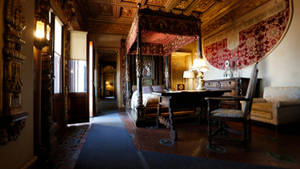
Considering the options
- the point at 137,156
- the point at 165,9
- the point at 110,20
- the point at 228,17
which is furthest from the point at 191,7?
the point at 137,156

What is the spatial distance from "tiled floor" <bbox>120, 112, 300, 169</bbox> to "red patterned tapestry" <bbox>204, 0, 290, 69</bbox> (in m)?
2.22

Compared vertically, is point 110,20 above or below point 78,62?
above

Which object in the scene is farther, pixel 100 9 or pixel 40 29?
pixel 100 9

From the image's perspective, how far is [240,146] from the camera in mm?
1997

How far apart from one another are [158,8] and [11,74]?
4.64 meters

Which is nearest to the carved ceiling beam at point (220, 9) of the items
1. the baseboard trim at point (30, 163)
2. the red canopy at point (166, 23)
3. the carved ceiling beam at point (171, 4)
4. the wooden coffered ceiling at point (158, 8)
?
the wooden coffered ceiling at point (158, 8)

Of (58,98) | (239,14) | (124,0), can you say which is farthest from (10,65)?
(239,14)

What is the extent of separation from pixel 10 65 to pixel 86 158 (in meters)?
1.37

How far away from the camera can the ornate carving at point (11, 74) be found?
3.35 ft

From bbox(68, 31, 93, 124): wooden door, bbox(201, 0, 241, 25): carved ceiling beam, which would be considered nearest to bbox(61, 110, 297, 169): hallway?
bbox(68, 31, 93, 124): wooden door

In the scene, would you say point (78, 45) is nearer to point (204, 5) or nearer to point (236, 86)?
point (204, 5)

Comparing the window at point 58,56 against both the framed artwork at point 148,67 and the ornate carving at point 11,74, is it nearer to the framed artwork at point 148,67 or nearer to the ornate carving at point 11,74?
the ornate carving at point 11,74

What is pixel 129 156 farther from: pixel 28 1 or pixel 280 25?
pixel 280 25

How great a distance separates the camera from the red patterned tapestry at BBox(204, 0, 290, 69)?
337 centimetres
